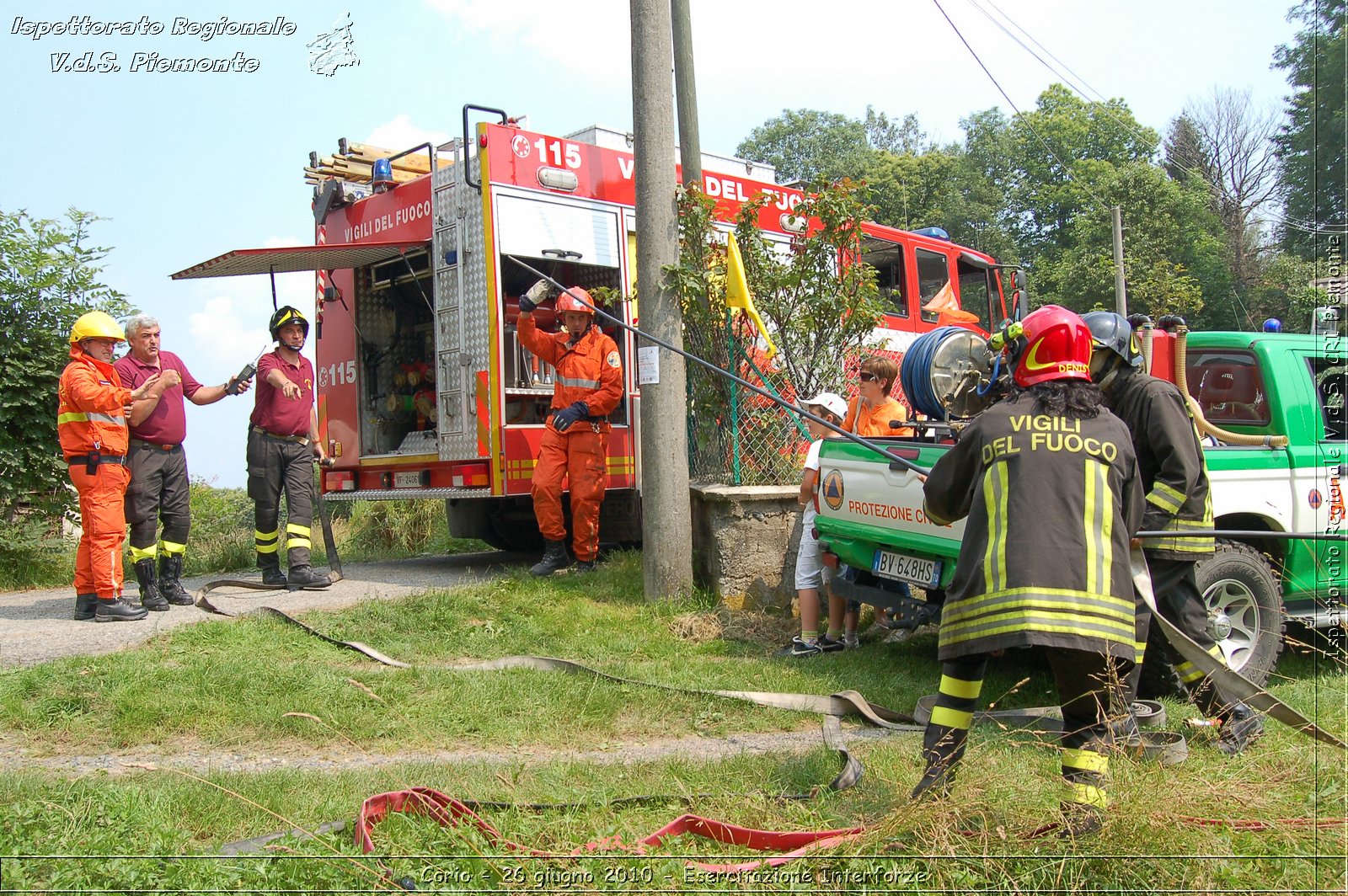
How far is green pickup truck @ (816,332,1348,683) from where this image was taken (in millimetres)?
5102

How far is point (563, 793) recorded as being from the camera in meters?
3.58

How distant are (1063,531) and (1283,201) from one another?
11.3ft

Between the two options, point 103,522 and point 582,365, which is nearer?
point 103,522

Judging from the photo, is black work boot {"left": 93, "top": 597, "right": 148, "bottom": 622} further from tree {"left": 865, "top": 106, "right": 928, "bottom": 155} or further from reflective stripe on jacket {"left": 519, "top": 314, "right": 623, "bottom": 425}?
tree {"left": 865, "top": 106, "right": 928, "bottom": 155}

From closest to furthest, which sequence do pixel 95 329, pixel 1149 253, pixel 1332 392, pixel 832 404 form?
1. pixel 1332 392
2. pixel 95 329
3. pixel 832 404
4. pixel 1149 253

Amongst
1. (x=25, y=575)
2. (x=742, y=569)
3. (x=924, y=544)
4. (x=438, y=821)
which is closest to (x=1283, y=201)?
(x=924, y=544)

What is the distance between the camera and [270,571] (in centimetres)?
766

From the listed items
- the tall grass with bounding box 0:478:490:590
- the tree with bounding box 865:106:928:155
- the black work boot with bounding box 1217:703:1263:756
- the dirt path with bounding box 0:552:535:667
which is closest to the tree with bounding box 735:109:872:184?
the tree with bounding box 865:106:928:155

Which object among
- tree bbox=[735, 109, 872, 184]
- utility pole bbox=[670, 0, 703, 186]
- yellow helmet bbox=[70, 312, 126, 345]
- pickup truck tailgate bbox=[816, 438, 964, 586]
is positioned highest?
tree bbox=[735, 109, 872, 184]

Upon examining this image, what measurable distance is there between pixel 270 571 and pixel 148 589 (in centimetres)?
103

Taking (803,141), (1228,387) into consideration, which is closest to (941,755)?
(1228,387)

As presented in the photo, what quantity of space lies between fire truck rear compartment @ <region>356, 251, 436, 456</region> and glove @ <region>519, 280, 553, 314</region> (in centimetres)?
193

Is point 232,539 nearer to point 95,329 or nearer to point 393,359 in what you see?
point 393,359

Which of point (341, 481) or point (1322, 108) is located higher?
point (1322, 108)
